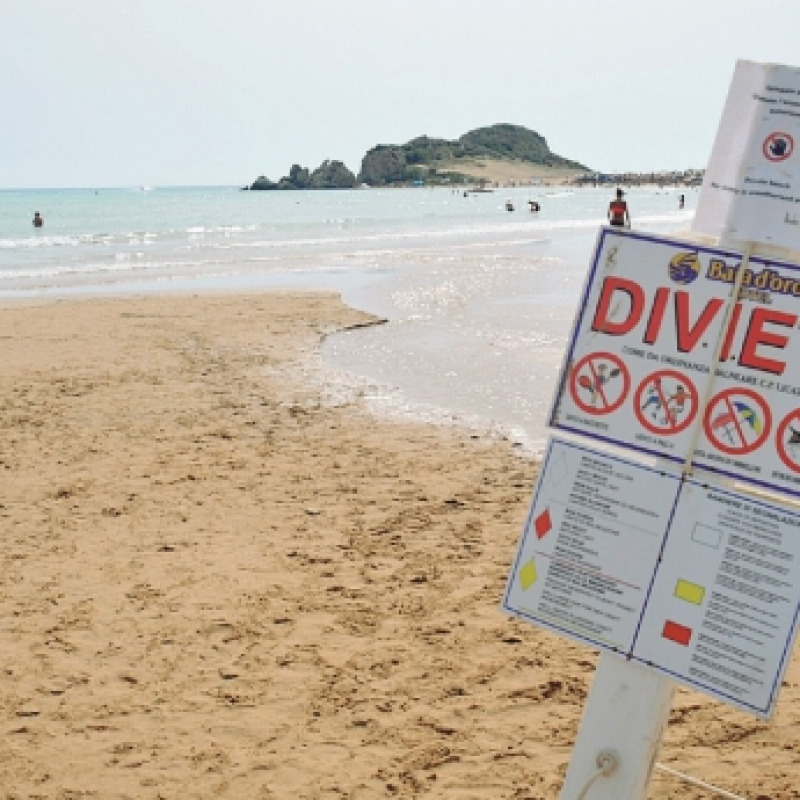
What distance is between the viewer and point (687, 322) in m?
2.43

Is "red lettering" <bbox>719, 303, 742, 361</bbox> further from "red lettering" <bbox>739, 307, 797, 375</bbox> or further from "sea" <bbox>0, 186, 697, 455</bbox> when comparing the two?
"sea" <bbox>0, 186, 697, 455</bbox>

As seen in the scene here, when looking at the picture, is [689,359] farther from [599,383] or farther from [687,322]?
[599,383]

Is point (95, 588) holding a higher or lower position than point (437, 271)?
lower

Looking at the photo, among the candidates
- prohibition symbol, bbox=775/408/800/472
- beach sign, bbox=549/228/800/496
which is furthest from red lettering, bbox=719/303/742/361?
prohibition symbol, bbox=775/408/800/472

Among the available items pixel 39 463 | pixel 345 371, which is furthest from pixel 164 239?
pixel 39 463

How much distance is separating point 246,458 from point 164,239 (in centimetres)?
3687

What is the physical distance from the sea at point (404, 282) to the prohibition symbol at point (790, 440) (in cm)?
639

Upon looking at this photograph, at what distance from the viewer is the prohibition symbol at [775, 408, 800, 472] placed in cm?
229

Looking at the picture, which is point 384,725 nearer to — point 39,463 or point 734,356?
point 734,356

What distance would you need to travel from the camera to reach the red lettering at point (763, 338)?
230 cm

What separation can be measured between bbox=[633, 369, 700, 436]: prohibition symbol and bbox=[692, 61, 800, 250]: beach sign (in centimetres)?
39

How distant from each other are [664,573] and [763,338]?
647mm

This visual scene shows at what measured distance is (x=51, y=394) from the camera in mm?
11625

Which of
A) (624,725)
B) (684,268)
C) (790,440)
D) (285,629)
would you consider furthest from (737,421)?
(285,629)
